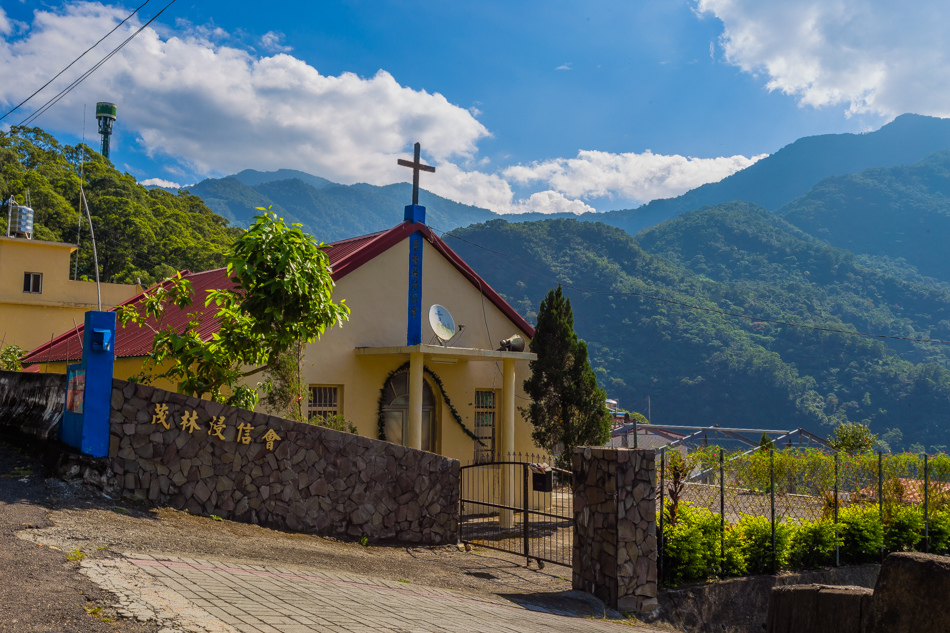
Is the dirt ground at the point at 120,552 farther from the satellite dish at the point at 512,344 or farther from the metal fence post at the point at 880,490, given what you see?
the metal fence post at the point at 880,490

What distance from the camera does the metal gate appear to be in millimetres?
11555

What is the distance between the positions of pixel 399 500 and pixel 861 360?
8196 cm

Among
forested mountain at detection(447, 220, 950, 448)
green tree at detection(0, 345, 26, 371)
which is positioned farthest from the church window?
forested mountain at detection(447, 220, 950, 448)

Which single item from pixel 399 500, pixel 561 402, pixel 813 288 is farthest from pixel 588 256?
pixel 399 500

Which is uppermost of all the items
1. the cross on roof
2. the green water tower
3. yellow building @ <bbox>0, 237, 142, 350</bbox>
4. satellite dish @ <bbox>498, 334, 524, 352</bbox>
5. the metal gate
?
the green water tower

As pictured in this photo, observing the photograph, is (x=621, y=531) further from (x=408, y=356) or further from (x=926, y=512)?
(x=408, y=356)

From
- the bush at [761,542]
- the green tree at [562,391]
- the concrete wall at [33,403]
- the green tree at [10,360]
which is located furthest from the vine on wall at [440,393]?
the green tree at [10,360]

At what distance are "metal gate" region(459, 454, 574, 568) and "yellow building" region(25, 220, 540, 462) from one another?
71 cm

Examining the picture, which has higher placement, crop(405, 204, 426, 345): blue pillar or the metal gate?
crop(405, 204, 426, 345): blue pillar

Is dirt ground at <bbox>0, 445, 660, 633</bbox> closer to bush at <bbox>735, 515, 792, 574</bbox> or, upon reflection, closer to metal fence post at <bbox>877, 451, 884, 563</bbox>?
bush at <bbox>735, 515, 792, 574</bbox>

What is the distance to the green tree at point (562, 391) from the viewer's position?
16250mm

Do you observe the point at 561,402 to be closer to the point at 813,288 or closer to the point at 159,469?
the point at 159,469

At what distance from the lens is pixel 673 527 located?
964 cm

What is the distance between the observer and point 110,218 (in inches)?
A: 1724
